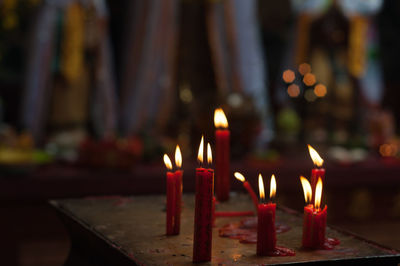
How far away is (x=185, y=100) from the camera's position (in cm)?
580

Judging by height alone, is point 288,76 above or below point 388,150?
above

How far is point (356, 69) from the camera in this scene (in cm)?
653

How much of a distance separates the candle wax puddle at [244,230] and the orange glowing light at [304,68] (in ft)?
17.4

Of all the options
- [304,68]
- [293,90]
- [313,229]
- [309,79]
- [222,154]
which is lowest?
[313,229]

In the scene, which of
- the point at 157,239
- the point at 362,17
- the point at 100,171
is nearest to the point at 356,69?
the point at 362,17

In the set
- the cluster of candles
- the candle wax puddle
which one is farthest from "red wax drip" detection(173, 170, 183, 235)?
the candle wax puddle

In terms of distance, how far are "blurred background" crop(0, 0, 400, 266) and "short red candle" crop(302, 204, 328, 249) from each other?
189 cm

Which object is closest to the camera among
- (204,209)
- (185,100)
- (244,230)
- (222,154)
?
(204,209)

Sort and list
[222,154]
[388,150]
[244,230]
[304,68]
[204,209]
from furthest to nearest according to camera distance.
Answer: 1. [304,68]
2. [388,150]
3. [222,154]
4. [244,230]
5. [204,209]

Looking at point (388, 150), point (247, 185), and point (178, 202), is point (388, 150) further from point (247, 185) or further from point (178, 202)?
point (178, 202)

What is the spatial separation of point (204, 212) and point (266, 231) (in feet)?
0.45

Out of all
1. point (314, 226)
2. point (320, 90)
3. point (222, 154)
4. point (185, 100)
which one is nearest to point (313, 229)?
point (314, 226)

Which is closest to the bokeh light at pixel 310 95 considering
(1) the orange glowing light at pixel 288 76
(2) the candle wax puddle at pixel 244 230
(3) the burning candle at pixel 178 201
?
(1) the orange glowing light at pixel 288 76

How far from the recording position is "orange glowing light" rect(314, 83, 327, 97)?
21.6 feet
